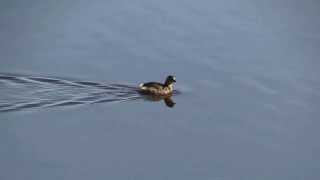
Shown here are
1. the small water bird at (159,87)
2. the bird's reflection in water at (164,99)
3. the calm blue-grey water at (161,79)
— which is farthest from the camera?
the bird's reflection in water at (164,99)

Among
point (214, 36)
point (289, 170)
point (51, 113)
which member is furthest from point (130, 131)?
point (214, 36)

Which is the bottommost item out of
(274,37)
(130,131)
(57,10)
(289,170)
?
(289,170)

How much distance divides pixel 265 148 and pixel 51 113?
9.07ft

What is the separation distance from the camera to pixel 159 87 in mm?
14180

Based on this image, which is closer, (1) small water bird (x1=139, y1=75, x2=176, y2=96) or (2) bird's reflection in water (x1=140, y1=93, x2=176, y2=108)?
(1) small water bird (x1=139, y1=75, x2=176, y2=96)

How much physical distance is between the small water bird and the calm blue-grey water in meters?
0.16

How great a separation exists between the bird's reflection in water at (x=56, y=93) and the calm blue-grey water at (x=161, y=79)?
0.03 metres

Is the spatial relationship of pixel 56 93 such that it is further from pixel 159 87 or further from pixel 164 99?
pixel 164 99

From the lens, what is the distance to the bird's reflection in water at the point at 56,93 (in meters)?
13.6

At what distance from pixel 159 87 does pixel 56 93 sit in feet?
4.55

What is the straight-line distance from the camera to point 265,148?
43.5 ft

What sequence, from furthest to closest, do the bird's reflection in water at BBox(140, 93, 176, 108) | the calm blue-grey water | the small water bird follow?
1. the bird's reflection in water at BBox(140, 93, 176, 108)
2. the small water bird
3. the calm blue-grey water

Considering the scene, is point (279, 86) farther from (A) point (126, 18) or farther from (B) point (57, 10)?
(B) point (57, 10)

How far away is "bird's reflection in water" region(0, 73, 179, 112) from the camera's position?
44.7 ft
